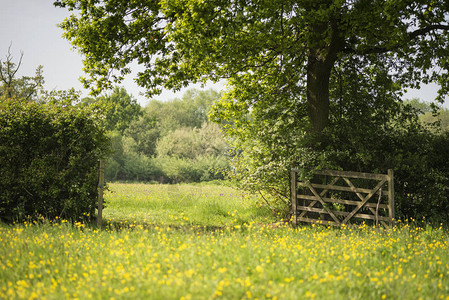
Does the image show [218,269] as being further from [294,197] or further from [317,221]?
[294,197]

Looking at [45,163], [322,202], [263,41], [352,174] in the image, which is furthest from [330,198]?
[45,163]

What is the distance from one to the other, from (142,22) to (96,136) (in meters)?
3.87

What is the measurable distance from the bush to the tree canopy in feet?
7.34

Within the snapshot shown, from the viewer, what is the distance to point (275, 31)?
417 inches

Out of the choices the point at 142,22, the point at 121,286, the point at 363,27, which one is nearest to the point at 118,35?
the point at 142,22

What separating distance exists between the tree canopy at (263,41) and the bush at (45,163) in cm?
224

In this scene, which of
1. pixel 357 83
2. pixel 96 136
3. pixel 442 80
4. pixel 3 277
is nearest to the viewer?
pixel 3 277

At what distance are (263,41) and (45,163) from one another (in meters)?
7.33

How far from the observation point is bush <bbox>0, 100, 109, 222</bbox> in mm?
10203

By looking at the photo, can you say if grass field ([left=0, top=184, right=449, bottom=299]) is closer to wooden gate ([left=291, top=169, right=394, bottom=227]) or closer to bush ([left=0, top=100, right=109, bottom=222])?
wooden gate ([left=291, top=169, right=394, bottom=227])

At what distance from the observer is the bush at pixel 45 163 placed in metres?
10.2

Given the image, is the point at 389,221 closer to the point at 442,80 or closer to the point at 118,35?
the point at 442,80

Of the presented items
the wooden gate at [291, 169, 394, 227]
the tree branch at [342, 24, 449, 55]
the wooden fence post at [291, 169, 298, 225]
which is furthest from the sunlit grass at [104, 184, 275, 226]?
the tree branch at [342, 24, 449, 55]

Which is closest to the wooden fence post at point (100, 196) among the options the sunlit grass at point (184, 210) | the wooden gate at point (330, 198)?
the sunlit grass at point (184, 210)
